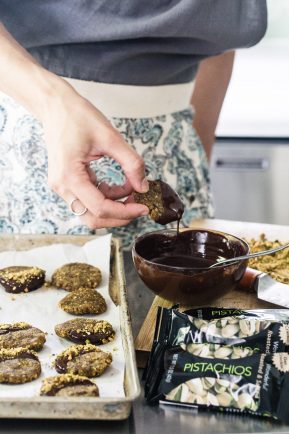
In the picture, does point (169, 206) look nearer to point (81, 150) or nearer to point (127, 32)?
point (81, 150)

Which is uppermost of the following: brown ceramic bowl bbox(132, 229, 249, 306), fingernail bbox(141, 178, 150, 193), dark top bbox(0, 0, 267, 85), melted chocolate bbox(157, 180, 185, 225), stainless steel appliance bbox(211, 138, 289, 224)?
dark top bbox(0, 0, 267, 85)

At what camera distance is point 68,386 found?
940mm

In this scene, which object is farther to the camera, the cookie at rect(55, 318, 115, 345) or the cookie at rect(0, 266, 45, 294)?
the cookie at rect(0, 266, 45, 294)

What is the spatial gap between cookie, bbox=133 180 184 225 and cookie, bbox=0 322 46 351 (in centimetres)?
27

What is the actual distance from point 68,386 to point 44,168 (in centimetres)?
67

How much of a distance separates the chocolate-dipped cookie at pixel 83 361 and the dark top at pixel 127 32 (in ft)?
2.07

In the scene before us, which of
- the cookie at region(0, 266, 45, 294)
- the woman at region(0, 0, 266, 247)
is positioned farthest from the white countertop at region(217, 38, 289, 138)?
the cookie at region(0, 266, 45, 294)

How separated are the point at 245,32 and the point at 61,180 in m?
0.61

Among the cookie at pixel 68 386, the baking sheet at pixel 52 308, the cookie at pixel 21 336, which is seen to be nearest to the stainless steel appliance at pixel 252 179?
the baking sheet at pixel 52 308

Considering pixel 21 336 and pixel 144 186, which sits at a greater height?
pixel 144 186

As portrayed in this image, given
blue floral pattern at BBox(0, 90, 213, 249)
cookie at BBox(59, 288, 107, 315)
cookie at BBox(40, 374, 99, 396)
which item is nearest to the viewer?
cookie at BBox(40, 374, 99, 396)

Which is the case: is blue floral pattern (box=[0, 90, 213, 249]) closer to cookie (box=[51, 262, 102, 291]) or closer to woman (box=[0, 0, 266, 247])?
woman (box=[0, 0, 266, 247])

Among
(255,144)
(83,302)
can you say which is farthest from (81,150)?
(255,144)

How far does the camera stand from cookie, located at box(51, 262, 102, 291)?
1.29 metres
